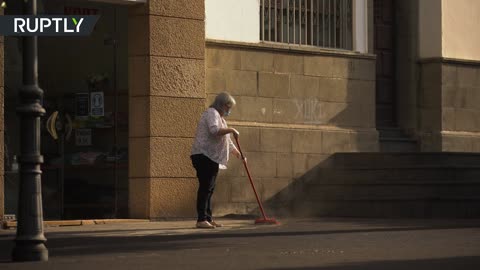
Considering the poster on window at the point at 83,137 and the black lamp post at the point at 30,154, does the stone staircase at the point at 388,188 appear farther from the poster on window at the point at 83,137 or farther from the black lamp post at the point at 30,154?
the black lamp post at the point at 30,154

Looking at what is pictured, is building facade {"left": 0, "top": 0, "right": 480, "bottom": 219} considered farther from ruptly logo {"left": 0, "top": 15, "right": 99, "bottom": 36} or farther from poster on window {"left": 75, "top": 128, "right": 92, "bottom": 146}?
ruptly logo {"left": 0, "top": 15, "right": 99, "bottom": 36}

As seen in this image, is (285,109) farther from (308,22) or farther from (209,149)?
(209,149)

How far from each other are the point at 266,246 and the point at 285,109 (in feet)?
25.8

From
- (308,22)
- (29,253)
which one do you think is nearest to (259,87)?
(308,22)

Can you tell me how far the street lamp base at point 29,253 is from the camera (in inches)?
465

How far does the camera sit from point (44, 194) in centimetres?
1881

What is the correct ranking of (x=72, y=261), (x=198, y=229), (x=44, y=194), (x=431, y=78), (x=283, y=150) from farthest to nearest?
1. (x=431, y=78)
2. (x=283, y=150)
3. (x=44, y=194)
4. (x=198, y=229)
5. (x=72, y=261)

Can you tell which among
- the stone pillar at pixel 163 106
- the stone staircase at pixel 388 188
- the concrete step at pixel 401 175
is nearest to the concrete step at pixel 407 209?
the stone staircase at pixel 388 188

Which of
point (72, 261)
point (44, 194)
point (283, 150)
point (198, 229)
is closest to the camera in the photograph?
point (72, 261)

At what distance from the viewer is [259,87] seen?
68.7ft

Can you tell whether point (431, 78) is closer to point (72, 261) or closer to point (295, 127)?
point (295, 127)

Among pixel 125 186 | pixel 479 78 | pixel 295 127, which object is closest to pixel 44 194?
pixel 125 186

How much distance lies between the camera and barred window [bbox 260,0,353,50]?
69.7 feet

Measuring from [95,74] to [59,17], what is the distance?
7627mm
